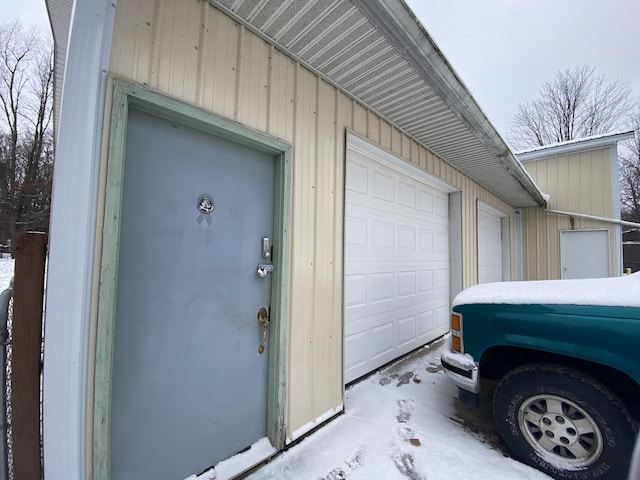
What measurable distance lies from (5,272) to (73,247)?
9.26 meters

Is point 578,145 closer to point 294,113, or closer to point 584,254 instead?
point 584,254

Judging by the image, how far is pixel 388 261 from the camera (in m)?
3.43

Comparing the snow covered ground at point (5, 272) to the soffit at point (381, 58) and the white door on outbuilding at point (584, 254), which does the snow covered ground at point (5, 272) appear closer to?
the soffit at point (381, 58)

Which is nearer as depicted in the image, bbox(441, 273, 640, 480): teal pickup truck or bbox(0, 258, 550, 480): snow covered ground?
bbox(441, 273, 640, 480): teal pickup truck

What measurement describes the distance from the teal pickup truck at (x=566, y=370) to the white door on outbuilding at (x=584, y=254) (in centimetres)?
706

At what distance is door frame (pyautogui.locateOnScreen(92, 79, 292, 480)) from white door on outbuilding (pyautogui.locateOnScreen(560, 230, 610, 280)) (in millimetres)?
8676

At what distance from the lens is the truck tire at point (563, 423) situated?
4.93 ft

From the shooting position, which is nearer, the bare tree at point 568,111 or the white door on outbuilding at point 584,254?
the white door on outbuilding at point 584,254

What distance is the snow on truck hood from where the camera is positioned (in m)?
1.55

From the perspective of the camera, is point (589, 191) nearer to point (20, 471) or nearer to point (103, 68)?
point (103, 68)

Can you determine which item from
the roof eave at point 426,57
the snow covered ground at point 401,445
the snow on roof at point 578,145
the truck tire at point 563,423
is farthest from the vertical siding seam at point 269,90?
the snow on roof at point 578,145

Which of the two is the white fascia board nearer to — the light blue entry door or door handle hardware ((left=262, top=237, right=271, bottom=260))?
the light blue entry door

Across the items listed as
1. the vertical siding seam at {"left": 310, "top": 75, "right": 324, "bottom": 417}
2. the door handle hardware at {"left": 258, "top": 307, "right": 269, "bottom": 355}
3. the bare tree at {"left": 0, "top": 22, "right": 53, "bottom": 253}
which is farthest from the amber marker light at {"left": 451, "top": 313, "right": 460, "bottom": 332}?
the bare tree at {"left": 0, "top": 22, "right": 53, "bottom": 253}

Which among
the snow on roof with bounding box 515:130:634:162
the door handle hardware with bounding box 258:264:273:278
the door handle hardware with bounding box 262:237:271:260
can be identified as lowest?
the door handle hardware with bounding box 258:264:273:278
